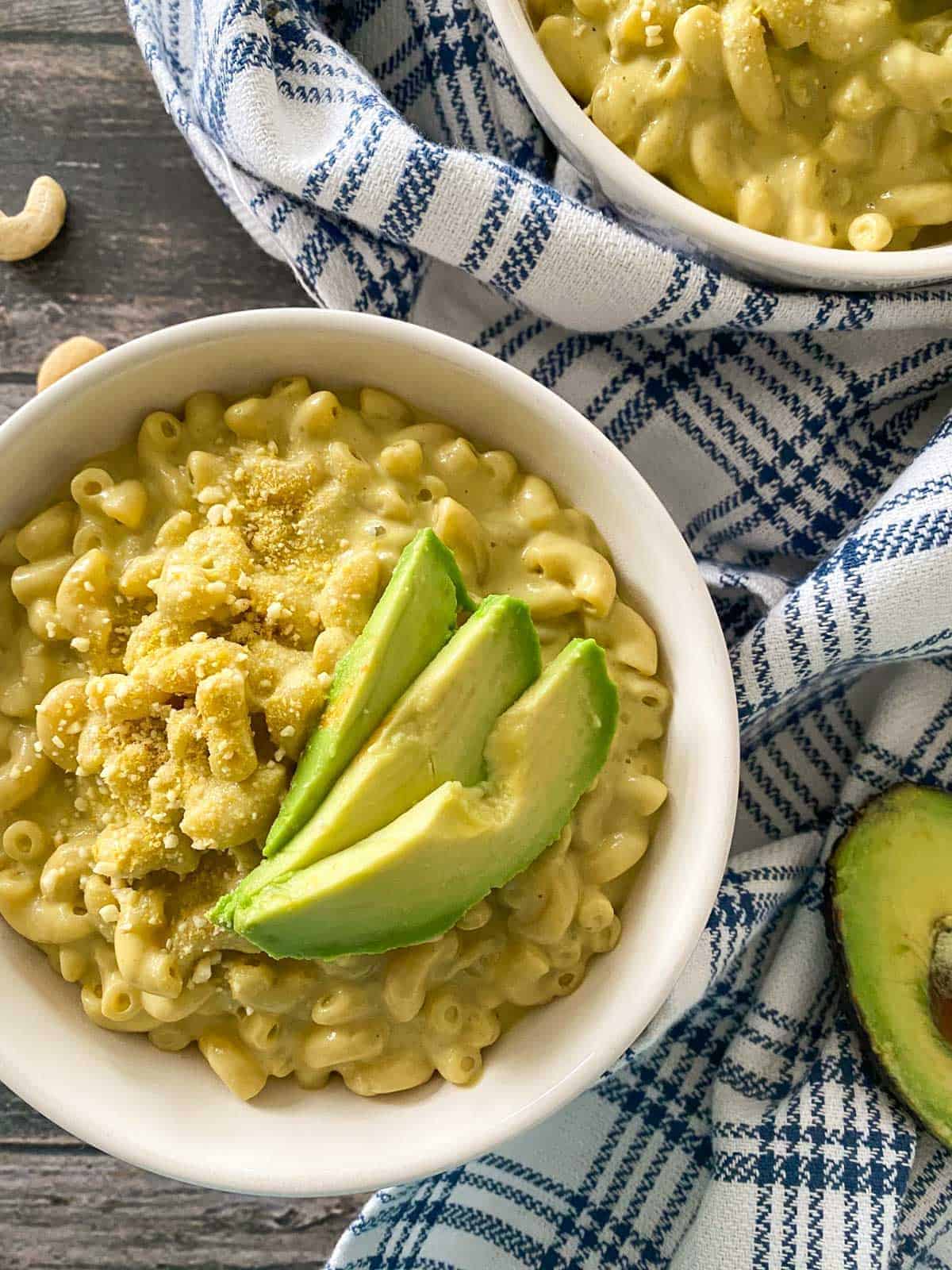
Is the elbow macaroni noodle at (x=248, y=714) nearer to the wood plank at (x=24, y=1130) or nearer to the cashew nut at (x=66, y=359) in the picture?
the cashew nut at (x=66, y=359)

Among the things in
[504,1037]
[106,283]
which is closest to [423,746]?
[504,1037]

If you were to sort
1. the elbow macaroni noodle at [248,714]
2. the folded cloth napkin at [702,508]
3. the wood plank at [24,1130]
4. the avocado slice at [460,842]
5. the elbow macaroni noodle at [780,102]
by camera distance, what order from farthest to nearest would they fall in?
1. the wood plank at [24,1130]
2. the folded cloth napkin at [702,508]
3. the elbow macaroni noodle at [780,102]
4. the elbow macaroni noodle at [248,714]
5. the avocado slice at [460,842]

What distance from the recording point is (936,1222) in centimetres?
174

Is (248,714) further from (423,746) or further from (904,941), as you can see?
(904,941)

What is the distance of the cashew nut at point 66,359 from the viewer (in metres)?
1.71

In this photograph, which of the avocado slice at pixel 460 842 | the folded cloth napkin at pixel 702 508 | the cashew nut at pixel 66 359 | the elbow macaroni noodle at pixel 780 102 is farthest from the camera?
the cashew nut at pixel 66 359

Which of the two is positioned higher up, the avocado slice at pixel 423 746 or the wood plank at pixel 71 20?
the wood plank at pixel 71 20

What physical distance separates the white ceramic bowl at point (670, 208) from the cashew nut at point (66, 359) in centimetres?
69

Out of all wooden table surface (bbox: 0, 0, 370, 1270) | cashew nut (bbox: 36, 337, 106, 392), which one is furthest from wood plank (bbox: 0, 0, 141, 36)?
cashew nut (bbox: 36, 337, 106, 392)

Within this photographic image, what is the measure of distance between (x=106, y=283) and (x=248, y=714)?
89 centimetres

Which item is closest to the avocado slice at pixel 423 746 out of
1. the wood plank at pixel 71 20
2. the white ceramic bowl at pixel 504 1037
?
the white ceramic bowl at pixel 504 1037

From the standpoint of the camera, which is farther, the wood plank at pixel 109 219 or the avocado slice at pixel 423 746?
the wood plank at pixel 109 219

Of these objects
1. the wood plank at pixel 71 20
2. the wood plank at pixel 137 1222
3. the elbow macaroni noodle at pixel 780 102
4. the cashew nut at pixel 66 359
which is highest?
the elbow macaroni noodle at pixel 780 102

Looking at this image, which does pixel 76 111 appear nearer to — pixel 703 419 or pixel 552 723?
pixel 703 419
